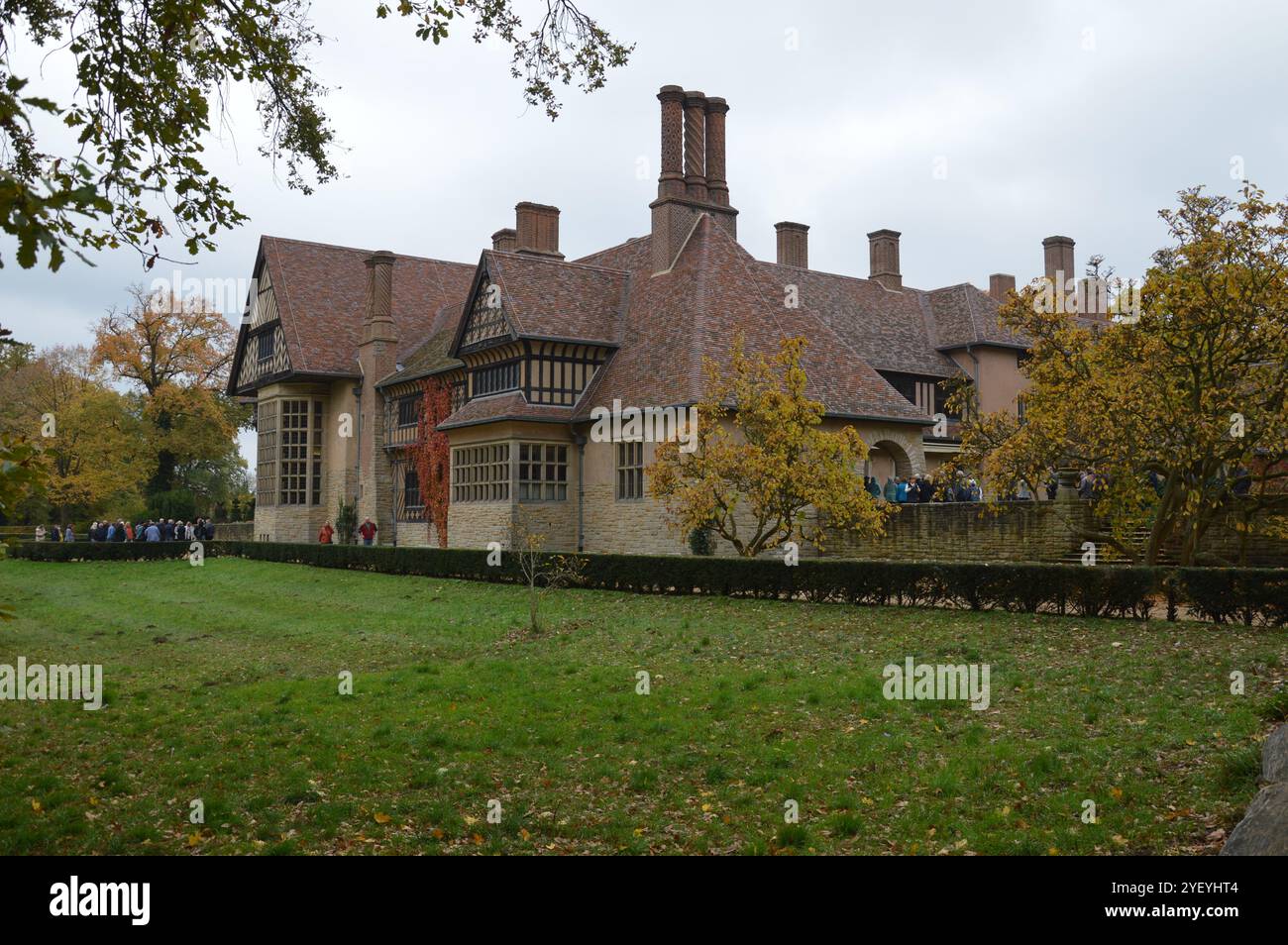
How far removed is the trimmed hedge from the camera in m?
14.4

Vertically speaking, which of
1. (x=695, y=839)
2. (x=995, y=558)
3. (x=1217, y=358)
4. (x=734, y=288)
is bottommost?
(x=695, y=839)

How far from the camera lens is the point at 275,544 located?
3509 cm

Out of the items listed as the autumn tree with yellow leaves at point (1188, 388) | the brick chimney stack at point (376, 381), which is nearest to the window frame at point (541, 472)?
the brick chimney stack at point (376, 381)

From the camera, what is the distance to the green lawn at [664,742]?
25.2 ft

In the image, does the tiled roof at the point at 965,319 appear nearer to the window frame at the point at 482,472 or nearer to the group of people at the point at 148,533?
the window frame at the point at 482,472

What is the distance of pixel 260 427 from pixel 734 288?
2309 cm

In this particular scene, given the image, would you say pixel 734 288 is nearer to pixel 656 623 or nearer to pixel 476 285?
pixel 476 285

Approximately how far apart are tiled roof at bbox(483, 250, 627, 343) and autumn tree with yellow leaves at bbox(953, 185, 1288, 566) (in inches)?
590

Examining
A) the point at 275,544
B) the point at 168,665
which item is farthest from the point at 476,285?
the point at 168,665

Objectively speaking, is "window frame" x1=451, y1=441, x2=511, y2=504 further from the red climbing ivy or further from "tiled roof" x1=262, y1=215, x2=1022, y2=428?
the red climbing ivy

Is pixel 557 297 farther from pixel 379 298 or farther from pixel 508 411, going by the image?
pixel 379 298

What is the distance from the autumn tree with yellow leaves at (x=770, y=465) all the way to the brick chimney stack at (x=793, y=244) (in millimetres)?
20891

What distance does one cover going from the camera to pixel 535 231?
39.8 meters
